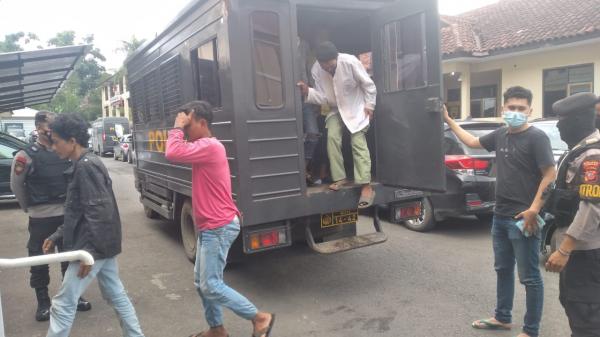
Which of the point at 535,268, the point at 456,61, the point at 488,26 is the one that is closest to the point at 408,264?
the point at 535,268

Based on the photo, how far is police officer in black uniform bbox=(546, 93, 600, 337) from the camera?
2.40 m

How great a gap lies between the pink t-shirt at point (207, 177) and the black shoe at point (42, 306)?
192 centimetres

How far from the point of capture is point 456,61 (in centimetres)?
1393

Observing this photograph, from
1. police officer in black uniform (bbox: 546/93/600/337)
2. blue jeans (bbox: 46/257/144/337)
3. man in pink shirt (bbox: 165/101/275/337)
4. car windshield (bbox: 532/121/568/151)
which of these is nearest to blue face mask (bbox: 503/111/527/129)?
police officer in black uniform (bbox: 546/93/600/337)

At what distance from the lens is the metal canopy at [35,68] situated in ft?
17.4

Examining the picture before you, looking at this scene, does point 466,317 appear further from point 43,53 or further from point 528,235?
point 43,53

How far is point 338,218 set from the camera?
4547 mm

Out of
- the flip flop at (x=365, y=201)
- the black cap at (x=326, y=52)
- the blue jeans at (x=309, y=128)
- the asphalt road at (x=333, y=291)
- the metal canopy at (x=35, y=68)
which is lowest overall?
the asphalt road at (x=333, y=291)

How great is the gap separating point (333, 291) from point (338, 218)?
706 mm

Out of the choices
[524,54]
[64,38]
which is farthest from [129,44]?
[524,54]

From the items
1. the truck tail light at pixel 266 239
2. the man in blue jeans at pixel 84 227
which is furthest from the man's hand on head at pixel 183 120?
the truck tail light at pixel 266 239

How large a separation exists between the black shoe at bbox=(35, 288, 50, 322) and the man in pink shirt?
5.74 feet

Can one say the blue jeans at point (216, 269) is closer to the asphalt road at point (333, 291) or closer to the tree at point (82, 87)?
the asphalt road at point (333, 291)

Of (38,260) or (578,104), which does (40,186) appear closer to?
(38,260)
